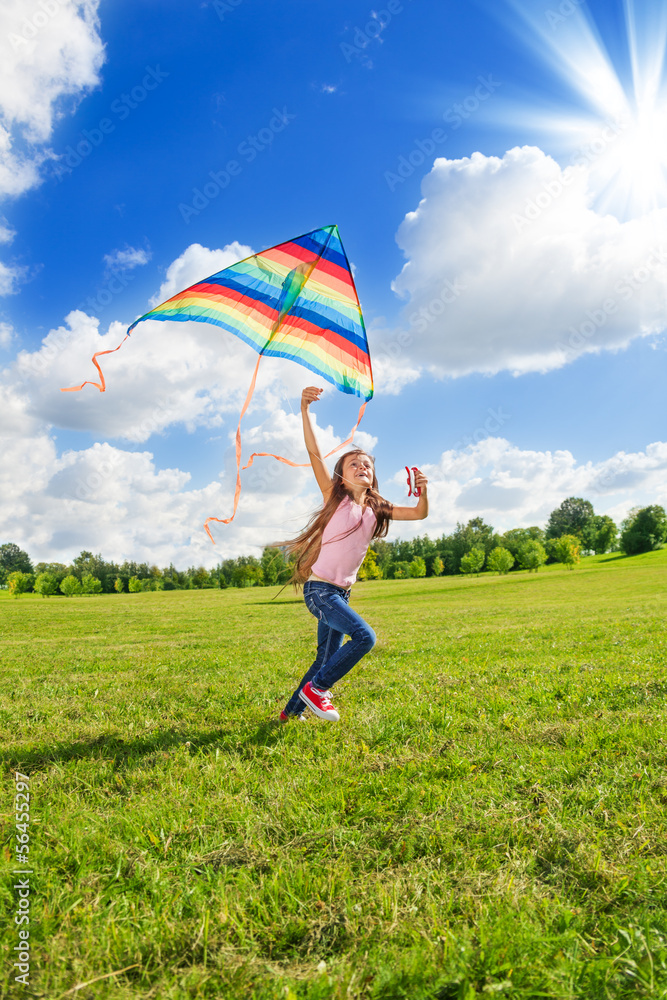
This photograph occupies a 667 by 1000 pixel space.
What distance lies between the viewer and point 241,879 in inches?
116

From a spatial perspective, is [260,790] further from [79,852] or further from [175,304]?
[175,304]

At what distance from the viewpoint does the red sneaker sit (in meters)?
5.21

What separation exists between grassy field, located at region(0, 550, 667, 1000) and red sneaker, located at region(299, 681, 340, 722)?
21 cm

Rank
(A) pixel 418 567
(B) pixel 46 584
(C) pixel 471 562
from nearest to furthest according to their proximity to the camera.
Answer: (B) pixel 46 584
(C) pixel 471 562
(A) pixel 418 567

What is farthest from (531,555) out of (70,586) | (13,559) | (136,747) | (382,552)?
(13,559)

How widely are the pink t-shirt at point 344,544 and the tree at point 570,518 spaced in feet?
432

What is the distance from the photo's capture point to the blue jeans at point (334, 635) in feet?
17.3

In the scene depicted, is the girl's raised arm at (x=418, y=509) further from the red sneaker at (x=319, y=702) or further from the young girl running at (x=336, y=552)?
the red sneaker at (x=319, y=702)

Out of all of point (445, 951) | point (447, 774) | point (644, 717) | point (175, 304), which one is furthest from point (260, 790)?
point (175, 304)

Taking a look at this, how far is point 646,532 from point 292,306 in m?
111

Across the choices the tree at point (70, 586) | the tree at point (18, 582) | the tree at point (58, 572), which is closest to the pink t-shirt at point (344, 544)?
the tree at point (70, 586)

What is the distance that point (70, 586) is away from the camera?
84.1 meters

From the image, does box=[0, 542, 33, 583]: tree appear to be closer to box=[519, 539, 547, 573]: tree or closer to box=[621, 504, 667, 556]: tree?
box=[519, 539, 547, 573]: tree

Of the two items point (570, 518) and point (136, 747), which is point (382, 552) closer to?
point (136, 747)
